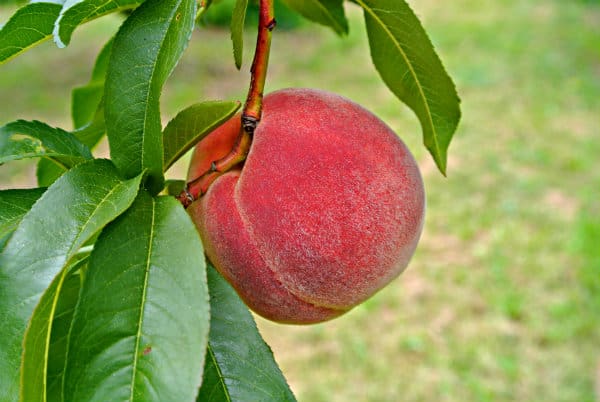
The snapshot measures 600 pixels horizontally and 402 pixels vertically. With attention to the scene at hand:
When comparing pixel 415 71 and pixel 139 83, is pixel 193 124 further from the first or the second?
pixel 415 71

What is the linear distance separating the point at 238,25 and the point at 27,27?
7.5 inches

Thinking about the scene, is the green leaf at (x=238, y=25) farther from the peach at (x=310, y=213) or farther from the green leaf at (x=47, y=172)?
the green leaf at (x=47, y=172)

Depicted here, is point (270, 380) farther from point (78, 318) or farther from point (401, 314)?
point (401, 314)

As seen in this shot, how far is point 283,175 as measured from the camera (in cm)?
63

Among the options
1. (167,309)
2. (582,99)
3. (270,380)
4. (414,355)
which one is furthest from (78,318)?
(582,99)

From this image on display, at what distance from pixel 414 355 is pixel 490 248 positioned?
79 cm

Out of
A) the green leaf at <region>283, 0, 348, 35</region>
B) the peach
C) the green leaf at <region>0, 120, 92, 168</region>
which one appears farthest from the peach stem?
the green leaf at <region>283, 0, 348, 35</region>

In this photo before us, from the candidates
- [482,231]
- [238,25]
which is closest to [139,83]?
[238,25]

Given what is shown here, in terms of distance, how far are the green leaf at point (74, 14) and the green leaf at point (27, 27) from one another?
2cm

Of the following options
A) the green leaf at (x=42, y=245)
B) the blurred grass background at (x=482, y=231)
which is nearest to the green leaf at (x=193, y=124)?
the green leaf at (x=42, y=245)

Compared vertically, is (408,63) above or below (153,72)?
below

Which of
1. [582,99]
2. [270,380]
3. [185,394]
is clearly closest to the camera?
[185,394]

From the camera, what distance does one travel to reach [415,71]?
76 centimetres

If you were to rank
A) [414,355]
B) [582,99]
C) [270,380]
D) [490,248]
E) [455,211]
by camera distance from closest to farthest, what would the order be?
1. [270,380]
2. [414,355]
3. [490,248]
4. [455,211]
5. [582,99]
